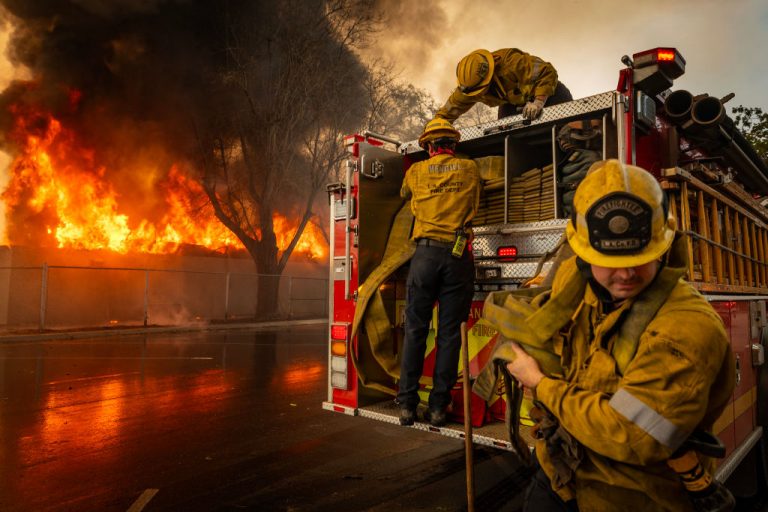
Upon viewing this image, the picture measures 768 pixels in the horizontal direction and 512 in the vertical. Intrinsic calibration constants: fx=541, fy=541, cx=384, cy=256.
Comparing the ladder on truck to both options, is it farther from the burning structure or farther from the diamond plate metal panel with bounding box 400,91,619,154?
the burning structure

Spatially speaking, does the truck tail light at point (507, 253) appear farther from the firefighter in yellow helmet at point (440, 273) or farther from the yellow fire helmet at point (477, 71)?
the yellow fire helmet at point (477, 71)

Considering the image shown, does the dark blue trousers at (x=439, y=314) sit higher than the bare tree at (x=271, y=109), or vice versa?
the bare tree at (x=271, y=109)

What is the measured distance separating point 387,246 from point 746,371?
291 centimetres

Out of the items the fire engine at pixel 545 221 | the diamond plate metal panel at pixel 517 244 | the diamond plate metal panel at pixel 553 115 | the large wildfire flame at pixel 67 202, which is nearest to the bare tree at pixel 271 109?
the large wildfire flame at pixel 67 202

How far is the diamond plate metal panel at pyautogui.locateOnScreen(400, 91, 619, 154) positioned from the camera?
146 inches

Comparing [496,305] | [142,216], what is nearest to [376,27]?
[142,216]

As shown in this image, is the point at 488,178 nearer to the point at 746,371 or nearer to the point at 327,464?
the point at 746,371

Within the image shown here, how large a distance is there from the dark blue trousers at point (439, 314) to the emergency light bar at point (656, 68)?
1.68m

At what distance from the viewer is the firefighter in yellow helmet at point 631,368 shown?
152cm

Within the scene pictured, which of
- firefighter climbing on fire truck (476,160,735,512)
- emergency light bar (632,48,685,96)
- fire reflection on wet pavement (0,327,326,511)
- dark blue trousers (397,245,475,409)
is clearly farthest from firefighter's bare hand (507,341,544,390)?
fire reflection on wet pavement (0,327,326,511)

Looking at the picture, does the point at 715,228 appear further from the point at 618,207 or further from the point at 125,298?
the point at 125,298

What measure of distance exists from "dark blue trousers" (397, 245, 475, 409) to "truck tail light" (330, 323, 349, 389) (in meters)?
0.66

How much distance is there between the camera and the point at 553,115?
13.2ft

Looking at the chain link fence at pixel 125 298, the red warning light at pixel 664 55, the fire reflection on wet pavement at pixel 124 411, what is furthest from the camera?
the chain link fence at pixel 125 298
